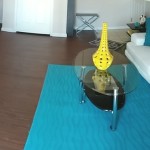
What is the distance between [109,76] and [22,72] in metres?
1.51

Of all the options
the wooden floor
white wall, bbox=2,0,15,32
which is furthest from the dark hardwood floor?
white wall, bbox=2,0,15,32

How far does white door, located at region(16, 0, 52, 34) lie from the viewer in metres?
5.20

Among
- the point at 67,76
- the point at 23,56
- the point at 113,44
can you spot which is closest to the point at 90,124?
the point at 67,76

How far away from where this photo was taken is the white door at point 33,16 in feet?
17.0

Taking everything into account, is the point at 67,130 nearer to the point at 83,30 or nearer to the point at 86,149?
the point at 86,149

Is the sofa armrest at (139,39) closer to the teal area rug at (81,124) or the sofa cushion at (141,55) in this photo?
the sofa cushion at (141,55)

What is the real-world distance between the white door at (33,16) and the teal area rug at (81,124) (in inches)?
109

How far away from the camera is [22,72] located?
11.2ft

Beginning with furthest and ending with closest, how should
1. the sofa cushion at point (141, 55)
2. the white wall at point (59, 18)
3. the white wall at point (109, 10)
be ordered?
the white wall at point (109, 10) < the white wall at point (59, 18) < the sofa cushion at point (141, 55)

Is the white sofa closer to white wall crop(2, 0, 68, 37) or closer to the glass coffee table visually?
the glass coffee table

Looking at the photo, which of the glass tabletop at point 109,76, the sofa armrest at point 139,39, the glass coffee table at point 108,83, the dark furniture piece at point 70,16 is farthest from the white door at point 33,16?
the glass coffee table at point 108,83

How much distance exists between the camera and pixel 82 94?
2592mm

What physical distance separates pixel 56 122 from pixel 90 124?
1.07 ft

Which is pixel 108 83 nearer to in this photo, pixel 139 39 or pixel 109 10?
pixel 139 39
